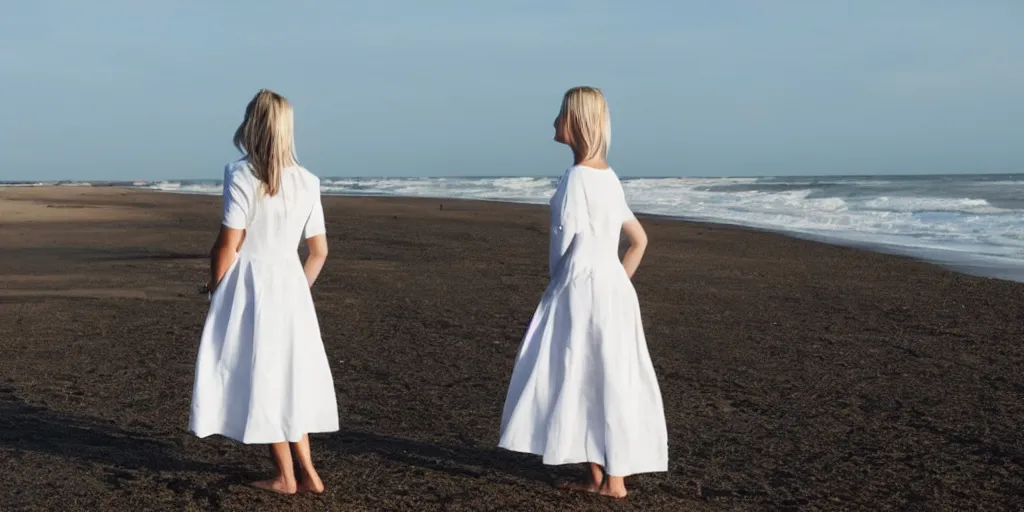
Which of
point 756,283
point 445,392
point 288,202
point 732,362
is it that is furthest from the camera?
point 756,283

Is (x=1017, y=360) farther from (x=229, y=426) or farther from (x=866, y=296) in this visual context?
(x=229, y=426)

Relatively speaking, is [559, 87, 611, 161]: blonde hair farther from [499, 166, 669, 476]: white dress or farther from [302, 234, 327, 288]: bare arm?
[302, 234, 327, 288]: bare arm

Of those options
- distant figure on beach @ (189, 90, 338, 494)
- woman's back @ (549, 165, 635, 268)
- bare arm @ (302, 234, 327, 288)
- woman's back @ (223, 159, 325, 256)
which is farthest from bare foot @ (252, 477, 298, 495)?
woman's back @ (549, 165, 635, 268)

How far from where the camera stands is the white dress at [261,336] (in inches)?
166

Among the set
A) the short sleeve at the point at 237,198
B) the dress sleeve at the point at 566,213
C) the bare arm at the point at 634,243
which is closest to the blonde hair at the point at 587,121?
the dress sleeve at the point at 566,213

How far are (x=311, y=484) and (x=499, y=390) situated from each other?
88.9 inches

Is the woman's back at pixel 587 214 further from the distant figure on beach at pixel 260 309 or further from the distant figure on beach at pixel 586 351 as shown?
the distant figure on beach at pixel 260 309

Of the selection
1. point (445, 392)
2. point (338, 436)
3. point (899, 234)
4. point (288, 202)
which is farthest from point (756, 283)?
point (899, 234)

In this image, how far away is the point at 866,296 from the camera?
1115 centimetres

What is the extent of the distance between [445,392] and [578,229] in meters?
2.45

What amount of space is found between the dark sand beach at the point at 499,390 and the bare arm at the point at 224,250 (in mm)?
927

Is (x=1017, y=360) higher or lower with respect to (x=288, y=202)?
lower

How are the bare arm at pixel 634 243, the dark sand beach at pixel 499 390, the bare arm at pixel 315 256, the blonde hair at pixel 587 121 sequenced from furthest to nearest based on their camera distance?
the dark sand beach at pixel 499 390, the bare arm at pixel 634 243, the bare arm at pixel 315 256, the blonde hair at pixel 587 121

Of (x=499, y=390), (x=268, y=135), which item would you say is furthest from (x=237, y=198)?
(x=499, y=390)
